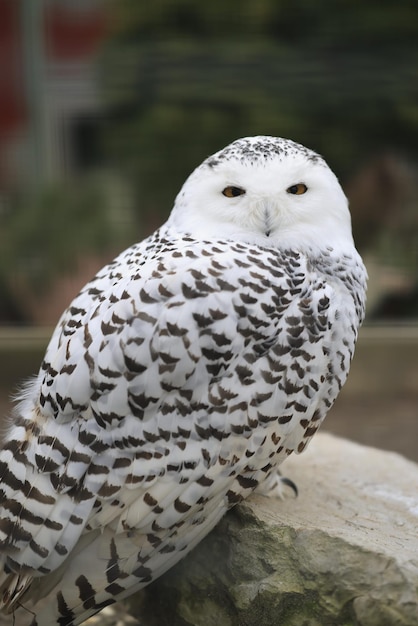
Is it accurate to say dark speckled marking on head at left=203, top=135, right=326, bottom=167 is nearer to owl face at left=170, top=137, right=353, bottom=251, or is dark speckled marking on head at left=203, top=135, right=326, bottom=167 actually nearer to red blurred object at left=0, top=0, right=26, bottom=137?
owl face at left=170, top=137, right=353, bottom=251

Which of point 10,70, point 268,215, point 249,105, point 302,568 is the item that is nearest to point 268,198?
point 268,215

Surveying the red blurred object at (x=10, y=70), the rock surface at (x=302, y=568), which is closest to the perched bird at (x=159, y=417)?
the rock surface at (x=302, y=568)

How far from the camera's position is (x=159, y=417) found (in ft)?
6.41

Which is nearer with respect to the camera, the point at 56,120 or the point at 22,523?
the point at 22,523

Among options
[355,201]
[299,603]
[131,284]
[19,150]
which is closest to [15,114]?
[19,150]

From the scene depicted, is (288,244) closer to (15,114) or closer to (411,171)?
(411,171)

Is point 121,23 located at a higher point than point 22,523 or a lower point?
higher

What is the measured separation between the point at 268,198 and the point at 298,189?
0.31ft

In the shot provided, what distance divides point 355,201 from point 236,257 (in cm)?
378

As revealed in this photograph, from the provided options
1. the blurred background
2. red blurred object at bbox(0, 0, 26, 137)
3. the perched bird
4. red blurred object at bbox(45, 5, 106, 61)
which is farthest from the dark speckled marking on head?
red blurred object at bbox(0, 0, 26, 137)

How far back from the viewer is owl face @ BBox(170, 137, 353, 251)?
211cm

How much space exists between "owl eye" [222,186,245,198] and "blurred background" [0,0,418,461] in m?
3.20

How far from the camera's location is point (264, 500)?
7.52 ft

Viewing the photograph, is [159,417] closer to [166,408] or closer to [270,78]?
[166,408]
